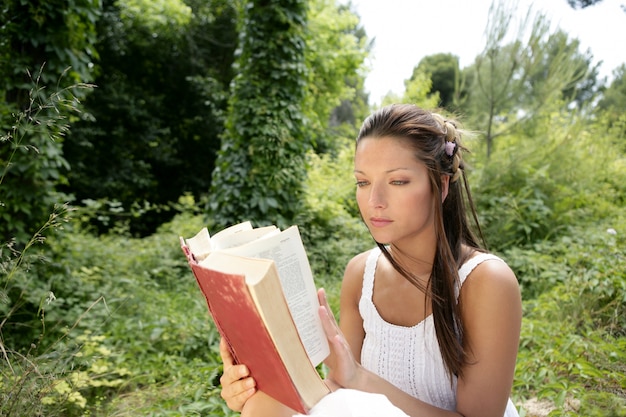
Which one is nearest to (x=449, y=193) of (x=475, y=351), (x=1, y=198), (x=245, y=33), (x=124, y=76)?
(x=475, y=351)

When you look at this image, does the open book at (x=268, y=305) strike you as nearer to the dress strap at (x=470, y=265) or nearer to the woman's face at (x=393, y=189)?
the woman's face at (x=393, y=189)

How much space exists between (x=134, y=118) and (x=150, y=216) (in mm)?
1854

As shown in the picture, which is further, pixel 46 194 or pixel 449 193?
pixel 46 194

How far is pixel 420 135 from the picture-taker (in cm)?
141

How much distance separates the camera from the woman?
1277 millimetres

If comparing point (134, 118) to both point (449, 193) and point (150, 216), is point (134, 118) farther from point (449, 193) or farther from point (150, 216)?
point (449, 193)

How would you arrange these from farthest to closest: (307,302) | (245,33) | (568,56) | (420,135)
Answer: (568,56), (245,33), (420,135), (307,302)

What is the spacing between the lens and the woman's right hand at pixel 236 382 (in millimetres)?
1198

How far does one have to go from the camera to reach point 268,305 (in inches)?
36.4

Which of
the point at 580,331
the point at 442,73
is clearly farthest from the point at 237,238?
the point at 442,73

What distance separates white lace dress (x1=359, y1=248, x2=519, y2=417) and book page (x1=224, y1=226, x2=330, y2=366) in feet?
1.40

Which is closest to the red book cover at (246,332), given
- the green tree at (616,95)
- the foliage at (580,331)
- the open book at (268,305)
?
the open book at (268,305)

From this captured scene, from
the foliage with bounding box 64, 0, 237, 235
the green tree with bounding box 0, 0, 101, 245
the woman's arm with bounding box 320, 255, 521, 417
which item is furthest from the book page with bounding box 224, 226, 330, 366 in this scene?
the foliage with bounding box 64, 0, 237, 235

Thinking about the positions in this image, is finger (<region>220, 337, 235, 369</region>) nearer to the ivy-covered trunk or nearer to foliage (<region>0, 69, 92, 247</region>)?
foliage (<region>0, 69, 92, 247</region>)
